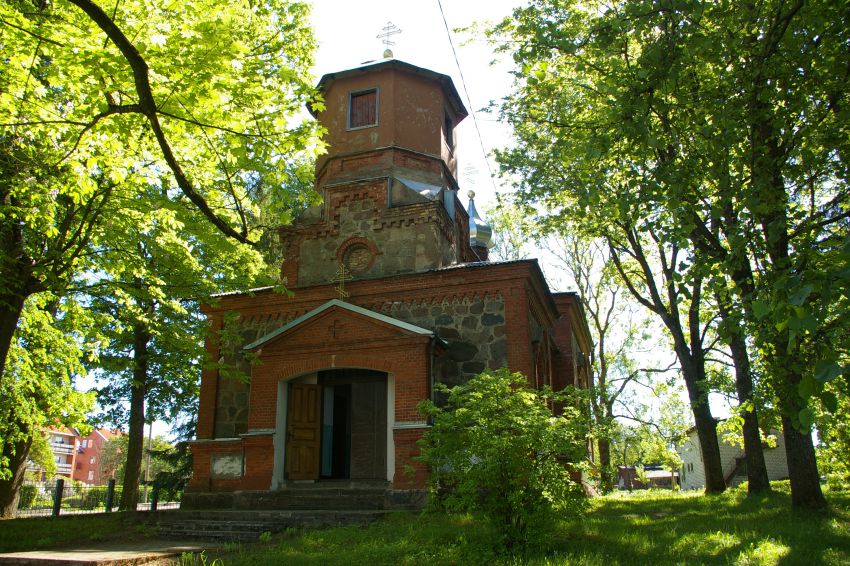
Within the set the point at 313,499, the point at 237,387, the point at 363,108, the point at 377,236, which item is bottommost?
the point at 313,499

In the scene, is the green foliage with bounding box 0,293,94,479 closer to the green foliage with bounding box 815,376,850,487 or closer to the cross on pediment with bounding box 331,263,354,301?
the cross on pediment with bounding box 331,263,354,301

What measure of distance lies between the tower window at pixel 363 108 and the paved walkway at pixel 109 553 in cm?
1006

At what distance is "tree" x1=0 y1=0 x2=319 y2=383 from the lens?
6699 mm

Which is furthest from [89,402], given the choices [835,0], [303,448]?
[835,0]

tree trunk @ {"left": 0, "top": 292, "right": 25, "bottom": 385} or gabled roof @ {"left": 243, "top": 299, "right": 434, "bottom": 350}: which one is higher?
gabled roof @ {"left": 243, "top": 299, "right": 434, "bottom": 350}

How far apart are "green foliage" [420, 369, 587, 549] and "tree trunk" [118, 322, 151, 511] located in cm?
1467

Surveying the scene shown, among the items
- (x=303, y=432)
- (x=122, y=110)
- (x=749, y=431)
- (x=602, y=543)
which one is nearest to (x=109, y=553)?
(x=303, y=432)

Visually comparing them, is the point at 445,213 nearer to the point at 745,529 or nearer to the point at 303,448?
the point at 303,448

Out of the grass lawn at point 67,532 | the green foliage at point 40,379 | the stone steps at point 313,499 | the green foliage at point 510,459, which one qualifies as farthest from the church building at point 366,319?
the green foliage at point 510,459

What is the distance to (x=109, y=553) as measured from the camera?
7.89 metres

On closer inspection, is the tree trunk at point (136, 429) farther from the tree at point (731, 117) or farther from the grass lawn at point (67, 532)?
the tree at point (731, 117)

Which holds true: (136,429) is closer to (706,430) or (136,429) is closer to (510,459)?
(510,459)

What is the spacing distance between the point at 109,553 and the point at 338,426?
719 cm

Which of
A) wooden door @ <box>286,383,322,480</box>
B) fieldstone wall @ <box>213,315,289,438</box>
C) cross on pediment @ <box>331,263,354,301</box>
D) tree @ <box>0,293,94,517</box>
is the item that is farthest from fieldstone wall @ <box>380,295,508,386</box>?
tree @ <box>0,293,94,517</box>
